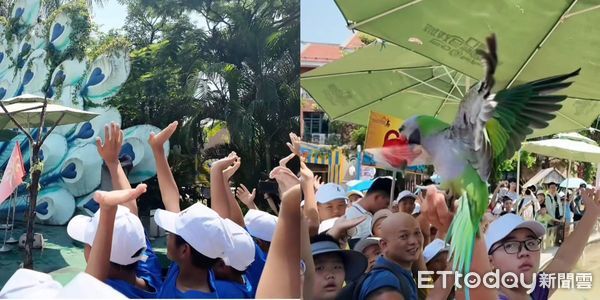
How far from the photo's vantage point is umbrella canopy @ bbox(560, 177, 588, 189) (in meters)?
1.52

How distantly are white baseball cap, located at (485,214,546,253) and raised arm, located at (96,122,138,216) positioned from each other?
1.29 m

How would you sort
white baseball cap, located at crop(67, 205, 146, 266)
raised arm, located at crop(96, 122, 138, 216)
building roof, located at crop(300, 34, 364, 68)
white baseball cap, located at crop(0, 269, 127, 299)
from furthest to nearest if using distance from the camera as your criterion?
raised arm, located at crop(96, 122, 138, 216)
white baseball cap, located at crop(67, 205, 146, 266)
building roof, located at crop(300, 34, 364, 68)
white baseball cap, located at crop(0, 269, 127, 299)

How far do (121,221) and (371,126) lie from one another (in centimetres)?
95

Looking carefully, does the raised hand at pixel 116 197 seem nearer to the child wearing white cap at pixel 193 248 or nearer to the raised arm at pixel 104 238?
the raised arm at pixel 104 238

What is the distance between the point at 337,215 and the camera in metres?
1.63

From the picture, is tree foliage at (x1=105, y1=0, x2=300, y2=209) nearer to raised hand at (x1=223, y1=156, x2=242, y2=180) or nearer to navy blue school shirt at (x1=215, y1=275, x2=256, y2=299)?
raised hand at (x1=223, y1=156, x2=242, y2=180)

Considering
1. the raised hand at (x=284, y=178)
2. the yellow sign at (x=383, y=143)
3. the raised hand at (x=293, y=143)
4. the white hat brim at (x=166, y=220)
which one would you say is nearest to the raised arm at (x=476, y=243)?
the yellow sign at (x=383, y=143)

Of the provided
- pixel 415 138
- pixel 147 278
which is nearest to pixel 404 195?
pixel 415 138

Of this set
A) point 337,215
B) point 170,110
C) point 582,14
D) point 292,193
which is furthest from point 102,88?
point 582,14

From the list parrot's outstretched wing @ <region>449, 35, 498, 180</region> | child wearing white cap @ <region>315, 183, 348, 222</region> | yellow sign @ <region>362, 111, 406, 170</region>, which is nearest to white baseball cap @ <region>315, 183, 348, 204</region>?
child wearing white cap @ <region>315, 183, 348, 222</region>

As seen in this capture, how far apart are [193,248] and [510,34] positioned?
1.19 meters

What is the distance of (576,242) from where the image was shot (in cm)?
150

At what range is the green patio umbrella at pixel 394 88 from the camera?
4.75 feet

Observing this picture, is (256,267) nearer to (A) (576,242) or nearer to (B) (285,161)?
(B) (285,161)
